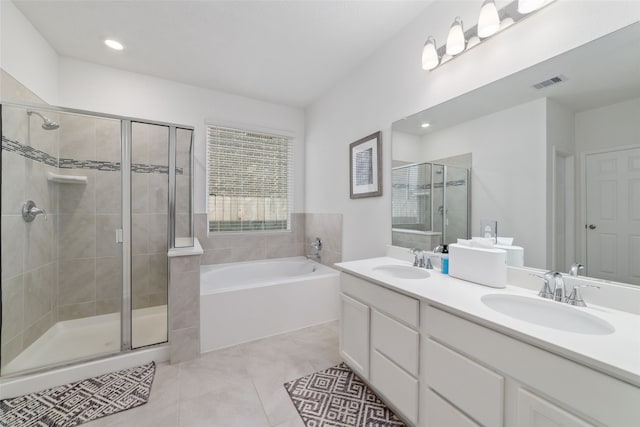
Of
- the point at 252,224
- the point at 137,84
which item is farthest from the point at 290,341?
the point at 137,84

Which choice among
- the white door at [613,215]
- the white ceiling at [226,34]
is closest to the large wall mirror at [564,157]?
the white door at [613,215]

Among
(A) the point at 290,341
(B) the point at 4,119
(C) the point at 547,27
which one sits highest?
(C) the point at 547,27

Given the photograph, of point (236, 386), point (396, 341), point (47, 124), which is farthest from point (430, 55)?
point (47, 124)

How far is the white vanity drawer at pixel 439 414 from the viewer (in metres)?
1.02

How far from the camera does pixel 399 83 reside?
208 centimetres

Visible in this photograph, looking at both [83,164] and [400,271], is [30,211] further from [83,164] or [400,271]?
[400,271]

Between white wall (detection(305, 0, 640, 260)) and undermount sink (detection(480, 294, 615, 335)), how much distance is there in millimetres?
1072

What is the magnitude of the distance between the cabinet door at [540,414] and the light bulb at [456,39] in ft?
5.75

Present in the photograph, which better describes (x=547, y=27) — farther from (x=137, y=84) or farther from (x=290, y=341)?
(x=137, y=84)

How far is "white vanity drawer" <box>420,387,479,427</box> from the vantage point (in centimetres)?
102

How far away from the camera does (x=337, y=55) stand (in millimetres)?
2383

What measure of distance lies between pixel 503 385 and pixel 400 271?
3.17 ft

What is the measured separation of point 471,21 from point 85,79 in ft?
11.2

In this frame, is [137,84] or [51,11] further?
[137,84]
